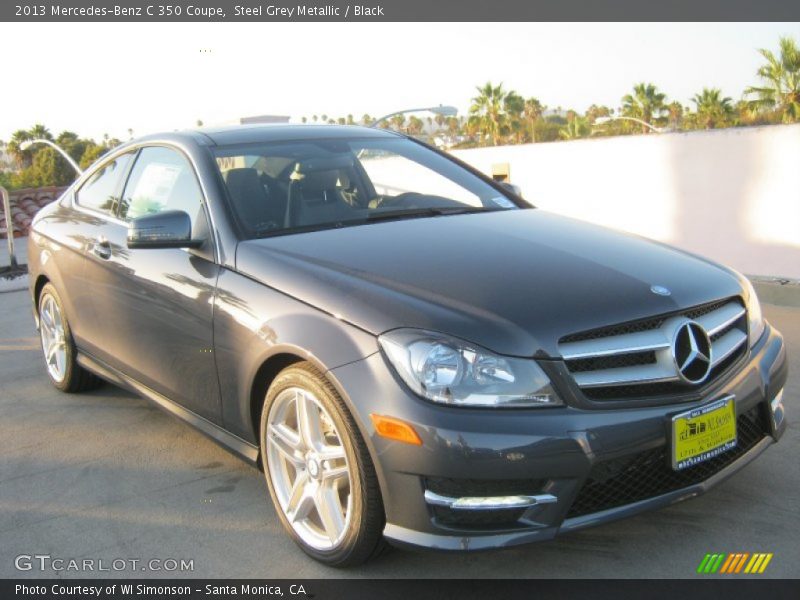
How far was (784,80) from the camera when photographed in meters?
39.0

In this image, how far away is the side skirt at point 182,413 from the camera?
3396mm

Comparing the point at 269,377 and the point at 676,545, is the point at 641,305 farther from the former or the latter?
the point at 269,377

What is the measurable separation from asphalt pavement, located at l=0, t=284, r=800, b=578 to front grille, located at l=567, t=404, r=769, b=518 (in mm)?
326

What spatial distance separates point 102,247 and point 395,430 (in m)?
2.44

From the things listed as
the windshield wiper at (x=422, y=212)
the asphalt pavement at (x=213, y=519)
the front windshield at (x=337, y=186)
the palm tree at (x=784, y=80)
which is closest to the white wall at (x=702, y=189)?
the asphalt pavement at (x=213, y=519)

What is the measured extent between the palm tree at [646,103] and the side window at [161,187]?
5801 centimetres

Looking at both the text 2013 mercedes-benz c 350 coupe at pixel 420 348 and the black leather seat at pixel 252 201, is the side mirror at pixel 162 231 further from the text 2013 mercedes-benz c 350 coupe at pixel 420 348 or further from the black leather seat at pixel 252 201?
the black leather seat at pixel 252 201

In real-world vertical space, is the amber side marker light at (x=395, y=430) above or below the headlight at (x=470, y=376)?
below

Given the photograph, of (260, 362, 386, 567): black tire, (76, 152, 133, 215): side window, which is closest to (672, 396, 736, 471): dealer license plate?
(260, 362, 386, 567): black tire

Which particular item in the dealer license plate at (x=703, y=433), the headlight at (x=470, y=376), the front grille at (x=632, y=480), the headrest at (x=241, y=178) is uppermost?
the headrest at (x=241, y=178)

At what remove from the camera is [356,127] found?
456 centimetres

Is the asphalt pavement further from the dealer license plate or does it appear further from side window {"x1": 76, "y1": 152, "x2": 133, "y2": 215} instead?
side window {"x1": 76, "y1": 152, "x2": 133, "y2": 215}

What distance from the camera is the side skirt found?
11.1 feet

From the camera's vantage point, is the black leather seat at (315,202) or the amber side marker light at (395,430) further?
the black leather seat at (315,202)
